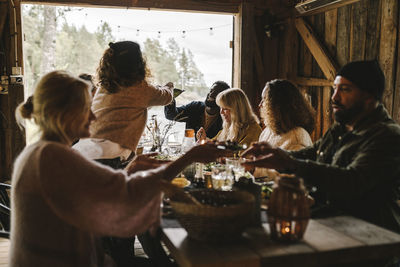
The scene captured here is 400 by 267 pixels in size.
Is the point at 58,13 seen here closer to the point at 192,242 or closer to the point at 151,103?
the point at 151,103

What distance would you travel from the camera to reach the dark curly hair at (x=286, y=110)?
115 inches

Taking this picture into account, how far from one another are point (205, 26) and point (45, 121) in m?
4.72

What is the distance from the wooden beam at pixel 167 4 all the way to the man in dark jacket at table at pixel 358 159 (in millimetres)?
3720

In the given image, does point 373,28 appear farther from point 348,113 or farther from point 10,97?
point 10,97

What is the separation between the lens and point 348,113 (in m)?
1.82

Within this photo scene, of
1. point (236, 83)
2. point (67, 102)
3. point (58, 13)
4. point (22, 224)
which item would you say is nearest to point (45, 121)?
point (67, 102)

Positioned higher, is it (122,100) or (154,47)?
(154,47)

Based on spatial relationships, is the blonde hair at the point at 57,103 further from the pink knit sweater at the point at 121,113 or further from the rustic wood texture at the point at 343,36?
the rustic wood texture at the point at 343,36

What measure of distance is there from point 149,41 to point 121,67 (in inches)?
214

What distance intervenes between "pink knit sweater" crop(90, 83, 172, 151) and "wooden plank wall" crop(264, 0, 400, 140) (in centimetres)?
237

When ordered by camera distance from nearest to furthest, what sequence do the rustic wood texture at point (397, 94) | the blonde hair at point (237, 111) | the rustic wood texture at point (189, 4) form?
the rustic wood texture at point (397, 94) → the blonde hair at point (237, 111) → the rustic wood texture at point (189, 4)

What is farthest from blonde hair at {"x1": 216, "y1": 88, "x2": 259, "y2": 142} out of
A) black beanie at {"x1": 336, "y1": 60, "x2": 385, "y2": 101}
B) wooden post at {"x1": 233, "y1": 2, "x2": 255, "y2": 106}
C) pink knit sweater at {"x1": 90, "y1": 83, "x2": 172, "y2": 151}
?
wooden post at {"x1": 233, "y1": 2, "x2": 255, "y2": 106}

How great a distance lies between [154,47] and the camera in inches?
299

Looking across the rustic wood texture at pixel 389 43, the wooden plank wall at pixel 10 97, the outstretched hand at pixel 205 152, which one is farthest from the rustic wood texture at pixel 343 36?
the wooden plank wall at pixel 10 97
